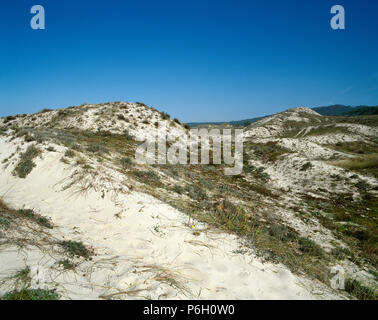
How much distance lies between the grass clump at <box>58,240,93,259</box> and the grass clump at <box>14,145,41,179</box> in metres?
5.93

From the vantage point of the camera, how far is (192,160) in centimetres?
1839

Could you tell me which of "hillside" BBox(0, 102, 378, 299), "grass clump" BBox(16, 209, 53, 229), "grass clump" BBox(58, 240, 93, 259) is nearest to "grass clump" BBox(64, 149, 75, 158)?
"hillside" BBox(0, 102, 378, 299)

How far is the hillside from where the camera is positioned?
12.2ft

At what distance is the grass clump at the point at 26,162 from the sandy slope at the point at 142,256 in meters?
1.08

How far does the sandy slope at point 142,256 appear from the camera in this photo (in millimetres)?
3566

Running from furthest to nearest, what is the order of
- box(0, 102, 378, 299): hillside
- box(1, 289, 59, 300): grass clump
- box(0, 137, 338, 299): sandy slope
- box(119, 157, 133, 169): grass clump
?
box(119, 157, 133, 169): grass clump → box(0, 102, 378, 299): hillside → box(0, 137, 338, 299): sandy slope → box(1, 289, 59, 300): grass clump

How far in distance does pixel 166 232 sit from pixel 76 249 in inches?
85.0

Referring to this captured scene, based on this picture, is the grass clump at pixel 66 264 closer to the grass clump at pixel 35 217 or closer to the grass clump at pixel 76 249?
the grass clump at pixel 76 249

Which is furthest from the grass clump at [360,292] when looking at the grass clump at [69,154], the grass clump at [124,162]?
the grass clump at [69,154]

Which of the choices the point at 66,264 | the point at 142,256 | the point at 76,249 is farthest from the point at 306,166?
the point at 66,264

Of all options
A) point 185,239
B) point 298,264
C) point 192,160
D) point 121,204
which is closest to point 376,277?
point 298,264

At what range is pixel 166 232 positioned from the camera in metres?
5.50

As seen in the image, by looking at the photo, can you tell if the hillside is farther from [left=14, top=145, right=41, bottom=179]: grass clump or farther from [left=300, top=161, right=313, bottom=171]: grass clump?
[left=300, top=161, right=313, bottom=171]: grass clump
